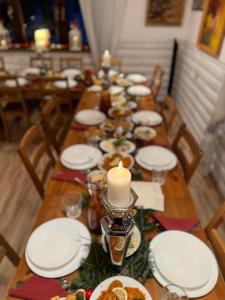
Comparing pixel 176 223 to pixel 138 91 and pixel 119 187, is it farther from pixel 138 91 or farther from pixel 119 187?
pixel 138 91

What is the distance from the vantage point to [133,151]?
159 cm

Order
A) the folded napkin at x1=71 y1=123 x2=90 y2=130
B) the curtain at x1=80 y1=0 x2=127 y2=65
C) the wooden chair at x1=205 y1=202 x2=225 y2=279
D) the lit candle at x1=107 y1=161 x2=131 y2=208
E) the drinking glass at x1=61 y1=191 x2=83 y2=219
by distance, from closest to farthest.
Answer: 1. the lit candle at x1=107 y1=161 x2=131 y2=208
2. the wooden chair at x1=205 y1=202 x2=225 y2=279
3. the drinking glass at x1=61 y1=191 x2=83 y2=219
4. the folded napkin at x1=71 y1=123 x2=90 y2=130
5. the curtain at x1=80 y1=0 x2=127 y2=65

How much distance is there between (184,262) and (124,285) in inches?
10.2

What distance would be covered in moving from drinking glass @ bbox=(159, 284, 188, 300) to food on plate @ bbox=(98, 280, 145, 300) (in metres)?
0.07

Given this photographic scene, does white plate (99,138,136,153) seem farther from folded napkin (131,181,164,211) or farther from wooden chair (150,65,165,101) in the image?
wooden chair (150,65,165,101)

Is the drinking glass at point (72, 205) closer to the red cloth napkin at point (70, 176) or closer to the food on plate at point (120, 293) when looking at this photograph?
the red cloth napkin at point (70, 176)

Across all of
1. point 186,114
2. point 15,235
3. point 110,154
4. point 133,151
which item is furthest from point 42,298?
point 186,114

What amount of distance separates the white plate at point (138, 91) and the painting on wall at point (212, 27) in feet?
2.77

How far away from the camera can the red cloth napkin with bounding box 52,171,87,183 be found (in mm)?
1358

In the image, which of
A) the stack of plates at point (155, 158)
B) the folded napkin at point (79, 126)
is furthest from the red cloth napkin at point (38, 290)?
the folded napkin at point (79, 126)

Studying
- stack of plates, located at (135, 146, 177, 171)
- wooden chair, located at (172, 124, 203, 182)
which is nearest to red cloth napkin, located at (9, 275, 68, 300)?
stack of plates, located at (135, 146, 177, 171)

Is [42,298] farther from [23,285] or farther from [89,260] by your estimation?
[89,260]

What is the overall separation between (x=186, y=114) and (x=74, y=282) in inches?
118

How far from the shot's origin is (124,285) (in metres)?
0.87
